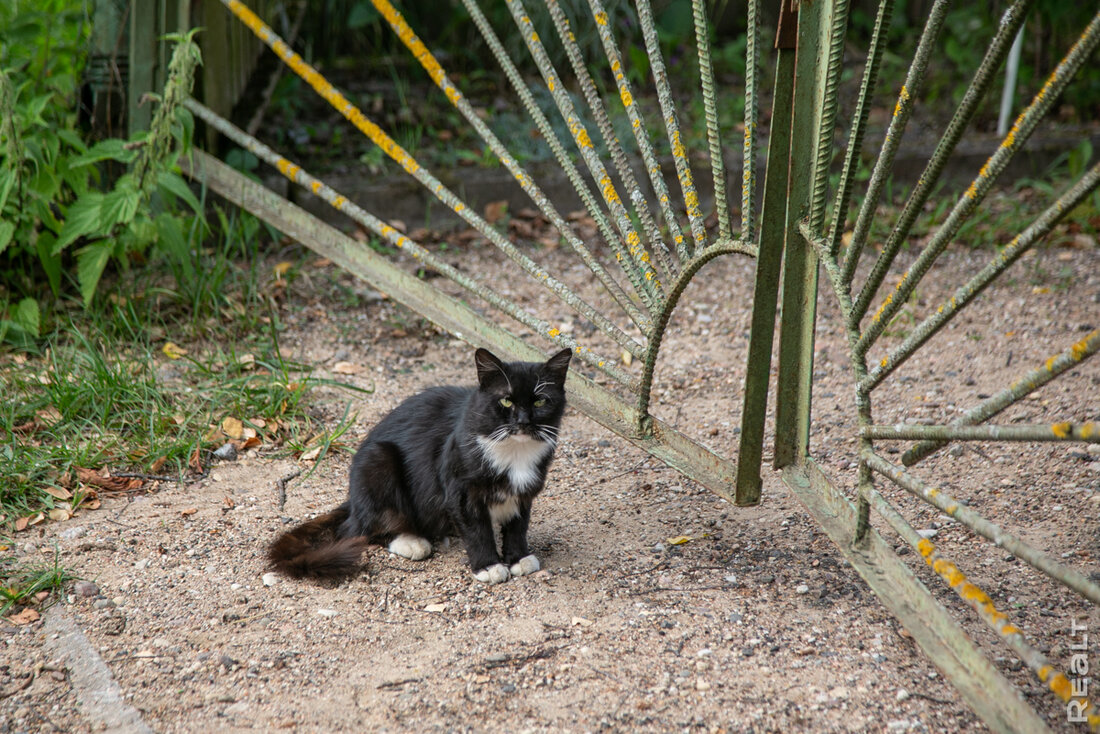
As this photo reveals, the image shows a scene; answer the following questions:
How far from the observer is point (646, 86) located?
612 centimetres

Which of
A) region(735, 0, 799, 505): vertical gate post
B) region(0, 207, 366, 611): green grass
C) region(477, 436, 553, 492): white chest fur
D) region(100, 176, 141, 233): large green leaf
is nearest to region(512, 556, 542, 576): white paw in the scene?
region(477, 436, 553, 492): white chest fur

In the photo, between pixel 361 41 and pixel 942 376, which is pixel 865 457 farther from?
pixel 361 41

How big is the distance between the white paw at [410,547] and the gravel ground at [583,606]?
0.03 m

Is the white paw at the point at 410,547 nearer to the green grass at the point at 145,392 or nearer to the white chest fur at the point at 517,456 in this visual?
the white chest fur at the point at 517,456

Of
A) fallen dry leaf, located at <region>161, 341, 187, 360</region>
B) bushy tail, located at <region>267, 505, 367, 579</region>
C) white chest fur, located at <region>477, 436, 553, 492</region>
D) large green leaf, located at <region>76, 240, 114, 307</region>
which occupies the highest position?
large green leaf, located at <region>76, 240, 114, 307</region>

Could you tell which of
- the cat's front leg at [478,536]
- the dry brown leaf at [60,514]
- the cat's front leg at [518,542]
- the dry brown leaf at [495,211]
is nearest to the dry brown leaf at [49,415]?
the dry brown leaf at [60,514]

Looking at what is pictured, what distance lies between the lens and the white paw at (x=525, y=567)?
2498mm

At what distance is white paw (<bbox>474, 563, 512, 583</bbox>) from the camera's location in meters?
2.46

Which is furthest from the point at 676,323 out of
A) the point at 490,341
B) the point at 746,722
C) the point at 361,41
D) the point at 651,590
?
the point at 361,41

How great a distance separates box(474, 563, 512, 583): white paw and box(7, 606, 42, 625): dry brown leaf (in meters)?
1.06

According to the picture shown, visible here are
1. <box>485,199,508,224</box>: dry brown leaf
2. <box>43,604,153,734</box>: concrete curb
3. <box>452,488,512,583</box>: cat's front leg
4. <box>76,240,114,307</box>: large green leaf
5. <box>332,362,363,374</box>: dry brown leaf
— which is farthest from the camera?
<box>485,199,508,224</box>: dry brown leaf

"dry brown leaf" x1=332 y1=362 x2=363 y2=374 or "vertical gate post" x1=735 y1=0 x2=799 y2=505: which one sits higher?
"vertical gate post" x1=735 y1=0 x2=799 y2=505

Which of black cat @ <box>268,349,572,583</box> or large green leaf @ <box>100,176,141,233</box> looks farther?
large green leaf @ <box>100,176,141,233</box>

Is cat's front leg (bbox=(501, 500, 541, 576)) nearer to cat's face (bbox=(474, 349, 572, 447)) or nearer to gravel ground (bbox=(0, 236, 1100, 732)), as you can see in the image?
gravel ground (bbox=(0, 236, 1100, 732))
